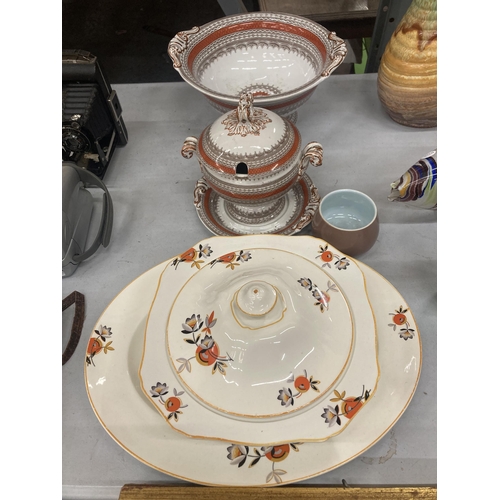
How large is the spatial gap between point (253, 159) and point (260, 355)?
0.23m

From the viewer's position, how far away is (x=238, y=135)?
0.52 m

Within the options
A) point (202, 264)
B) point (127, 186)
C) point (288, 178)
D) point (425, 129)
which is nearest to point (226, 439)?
point (202, 264)

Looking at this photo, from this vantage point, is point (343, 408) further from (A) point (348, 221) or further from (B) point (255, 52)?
(B) point (255, 52)

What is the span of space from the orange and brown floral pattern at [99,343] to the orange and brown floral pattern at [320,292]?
0.73 ft

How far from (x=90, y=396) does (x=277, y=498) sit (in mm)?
209

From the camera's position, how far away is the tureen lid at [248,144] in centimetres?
51

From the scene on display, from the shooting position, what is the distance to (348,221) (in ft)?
1.94

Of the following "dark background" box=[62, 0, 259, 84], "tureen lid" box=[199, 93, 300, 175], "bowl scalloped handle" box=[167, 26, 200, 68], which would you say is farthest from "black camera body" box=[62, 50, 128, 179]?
"dark background" box=[62, 0, 259, 84]

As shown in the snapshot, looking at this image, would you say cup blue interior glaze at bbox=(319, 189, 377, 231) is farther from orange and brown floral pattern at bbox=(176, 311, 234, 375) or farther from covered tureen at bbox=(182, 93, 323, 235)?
orange and brown floral pattern at bbox=(176, 311, 234, 375)

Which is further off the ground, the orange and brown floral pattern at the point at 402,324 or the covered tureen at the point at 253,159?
the covered tureen at the point at 253,159

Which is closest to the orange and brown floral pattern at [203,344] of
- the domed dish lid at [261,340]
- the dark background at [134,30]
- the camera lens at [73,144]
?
the domed dish lid at [261,340]

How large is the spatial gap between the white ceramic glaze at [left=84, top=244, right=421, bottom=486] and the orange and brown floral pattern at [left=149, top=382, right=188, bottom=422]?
0.12 ft

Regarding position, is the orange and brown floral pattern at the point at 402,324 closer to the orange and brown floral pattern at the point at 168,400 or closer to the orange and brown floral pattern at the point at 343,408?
the orange and brown floral pattern at the point at 343,408

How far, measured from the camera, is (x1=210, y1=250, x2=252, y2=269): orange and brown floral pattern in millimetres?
471
